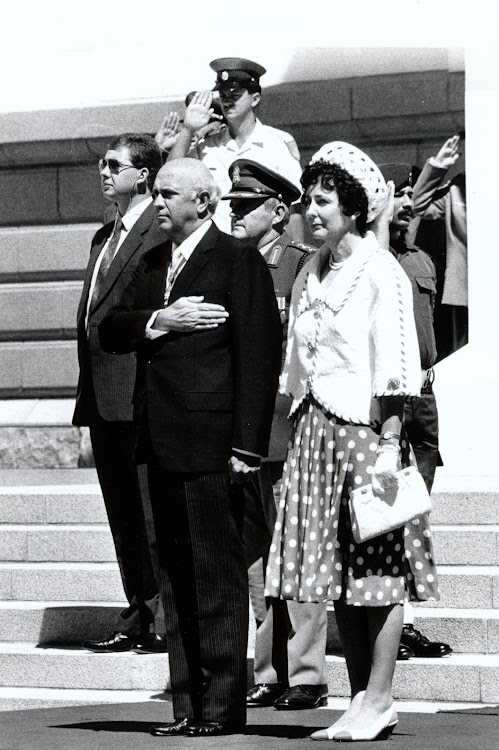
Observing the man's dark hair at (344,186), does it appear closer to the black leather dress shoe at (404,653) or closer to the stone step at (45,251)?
the black leather dress shoe at (404,653)

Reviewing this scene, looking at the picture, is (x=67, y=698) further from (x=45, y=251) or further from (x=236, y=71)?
(x=45, y=251)

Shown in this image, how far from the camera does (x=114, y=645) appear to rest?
22.4 ft

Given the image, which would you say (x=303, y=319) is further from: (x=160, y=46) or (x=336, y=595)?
(x=160, y=46)

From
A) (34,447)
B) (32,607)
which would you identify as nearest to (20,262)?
(34,447)

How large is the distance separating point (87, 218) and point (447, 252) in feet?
8.90

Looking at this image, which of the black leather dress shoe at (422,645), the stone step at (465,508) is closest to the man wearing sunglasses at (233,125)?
the stone step at (465,508)

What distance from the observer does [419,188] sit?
9.55 m

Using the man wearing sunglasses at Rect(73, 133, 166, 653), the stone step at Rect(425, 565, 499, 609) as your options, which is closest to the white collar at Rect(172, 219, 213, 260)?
the man wearing sunglasses at Rect(73, 133, 166, 653)

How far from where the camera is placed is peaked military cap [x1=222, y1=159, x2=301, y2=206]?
6336mm

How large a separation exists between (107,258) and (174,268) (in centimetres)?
151

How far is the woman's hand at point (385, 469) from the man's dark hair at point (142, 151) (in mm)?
2394

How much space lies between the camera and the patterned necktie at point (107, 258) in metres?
6.98

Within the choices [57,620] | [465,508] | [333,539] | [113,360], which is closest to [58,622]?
[57,620]

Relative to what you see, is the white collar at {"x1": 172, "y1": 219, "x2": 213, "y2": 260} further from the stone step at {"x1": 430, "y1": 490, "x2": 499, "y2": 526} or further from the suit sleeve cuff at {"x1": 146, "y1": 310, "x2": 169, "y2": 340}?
the stone step at {"x1": 430, "y1": 490, "x2": 499, "y2": 526}
